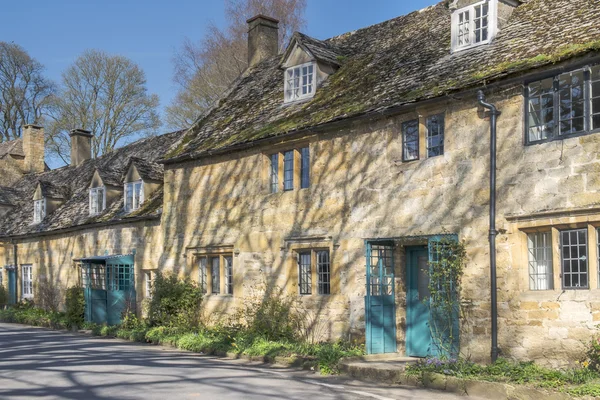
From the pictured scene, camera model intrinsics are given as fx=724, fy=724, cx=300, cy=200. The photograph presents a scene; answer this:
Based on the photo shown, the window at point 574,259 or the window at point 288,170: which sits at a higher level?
the window at point 288,170

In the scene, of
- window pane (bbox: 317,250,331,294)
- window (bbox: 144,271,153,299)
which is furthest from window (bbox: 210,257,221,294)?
A: window pane (bbox: 317,250,331,294)

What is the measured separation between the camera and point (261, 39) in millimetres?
24969

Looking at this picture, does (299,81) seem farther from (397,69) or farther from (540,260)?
(540,260)

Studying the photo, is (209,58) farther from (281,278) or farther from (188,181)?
(281,278)

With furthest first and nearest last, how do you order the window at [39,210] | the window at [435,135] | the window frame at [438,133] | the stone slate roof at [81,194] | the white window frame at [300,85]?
1. the window at [39,210]
2. the stone slate roof at [81,194]
3. the white window frame at [300,85]
4. the window at [435,135]
5. the window frame at [438,133]

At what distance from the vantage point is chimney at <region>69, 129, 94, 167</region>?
3572cm

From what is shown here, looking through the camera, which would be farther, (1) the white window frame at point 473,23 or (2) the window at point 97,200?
(2) the window at point 97,200

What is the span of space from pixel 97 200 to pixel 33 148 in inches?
601

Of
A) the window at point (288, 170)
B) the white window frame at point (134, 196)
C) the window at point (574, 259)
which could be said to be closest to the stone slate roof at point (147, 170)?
the white window frame at point (134, 196)

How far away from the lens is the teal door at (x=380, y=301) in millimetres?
14805

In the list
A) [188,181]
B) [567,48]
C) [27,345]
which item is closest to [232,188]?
[188,181]

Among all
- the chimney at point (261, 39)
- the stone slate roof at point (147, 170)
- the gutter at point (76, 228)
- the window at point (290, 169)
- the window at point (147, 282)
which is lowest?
the window at point (147, 282)

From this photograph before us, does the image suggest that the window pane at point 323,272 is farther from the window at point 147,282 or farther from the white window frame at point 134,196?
the white window frame at point 134,196

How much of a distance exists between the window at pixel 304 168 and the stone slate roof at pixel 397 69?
0.74 m
